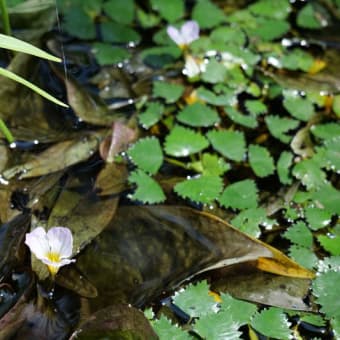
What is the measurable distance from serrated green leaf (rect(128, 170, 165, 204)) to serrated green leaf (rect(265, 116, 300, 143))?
42cm

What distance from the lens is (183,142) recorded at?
1.77 m

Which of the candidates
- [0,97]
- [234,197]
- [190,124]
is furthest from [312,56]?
[0,97]

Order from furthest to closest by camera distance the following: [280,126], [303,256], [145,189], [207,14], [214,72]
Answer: [207,14], [214,72], [280,126], [145,189], [303,256]

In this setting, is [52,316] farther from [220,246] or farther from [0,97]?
[0,97]

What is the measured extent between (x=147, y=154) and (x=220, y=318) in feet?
1.79

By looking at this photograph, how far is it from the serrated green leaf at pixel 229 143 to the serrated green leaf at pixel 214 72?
225 mm

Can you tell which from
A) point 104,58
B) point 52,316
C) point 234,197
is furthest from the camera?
point 104,58

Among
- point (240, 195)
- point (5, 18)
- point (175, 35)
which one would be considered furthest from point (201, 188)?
point (5, 18)

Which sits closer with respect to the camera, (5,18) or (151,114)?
(5,18)

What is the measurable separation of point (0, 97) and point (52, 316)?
25.5 inches

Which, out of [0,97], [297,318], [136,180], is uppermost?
[0,97]

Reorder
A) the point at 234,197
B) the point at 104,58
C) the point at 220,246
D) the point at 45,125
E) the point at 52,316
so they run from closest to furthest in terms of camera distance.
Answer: the point at 52,316, the point at 220,246, the point at 234,197, the point at 45,125, the point at 104,58

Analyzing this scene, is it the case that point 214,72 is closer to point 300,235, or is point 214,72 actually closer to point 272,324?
point 300,235

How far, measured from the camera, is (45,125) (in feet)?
5.78
